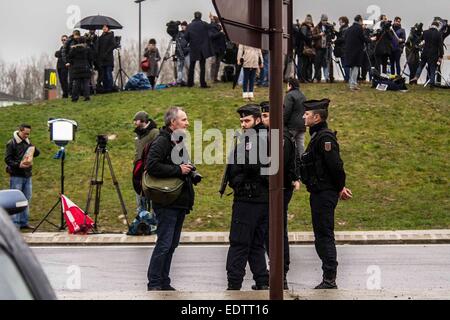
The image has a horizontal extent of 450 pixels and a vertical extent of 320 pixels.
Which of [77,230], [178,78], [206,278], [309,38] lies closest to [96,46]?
[178,78]

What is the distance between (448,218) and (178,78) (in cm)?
1327

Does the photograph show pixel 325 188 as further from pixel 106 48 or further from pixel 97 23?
pixel 97 23

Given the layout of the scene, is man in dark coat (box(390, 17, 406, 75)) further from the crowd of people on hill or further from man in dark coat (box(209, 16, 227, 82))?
man in dark coat (box(209, 16, 227, 82))

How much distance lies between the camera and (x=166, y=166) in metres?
10.9

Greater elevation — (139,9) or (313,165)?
(139,9)

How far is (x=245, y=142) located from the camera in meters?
10.7

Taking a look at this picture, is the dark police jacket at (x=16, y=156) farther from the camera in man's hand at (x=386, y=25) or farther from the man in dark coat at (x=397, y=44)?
the man in dark coat at (x=397, y=44)

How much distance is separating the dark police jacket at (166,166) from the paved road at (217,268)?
53.5 inches

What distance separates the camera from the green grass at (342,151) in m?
Result: 19.4

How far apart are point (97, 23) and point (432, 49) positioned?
30.7 feet

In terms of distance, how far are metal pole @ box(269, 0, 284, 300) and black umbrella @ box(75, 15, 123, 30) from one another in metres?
24.3

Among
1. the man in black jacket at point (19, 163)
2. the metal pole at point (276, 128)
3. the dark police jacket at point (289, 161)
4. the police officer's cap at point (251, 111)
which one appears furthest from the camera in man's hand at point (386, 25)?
the metal pole at point (276, 128)

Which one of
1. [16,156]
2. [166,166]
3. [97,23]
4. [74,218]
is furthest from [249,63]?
[166,166]
